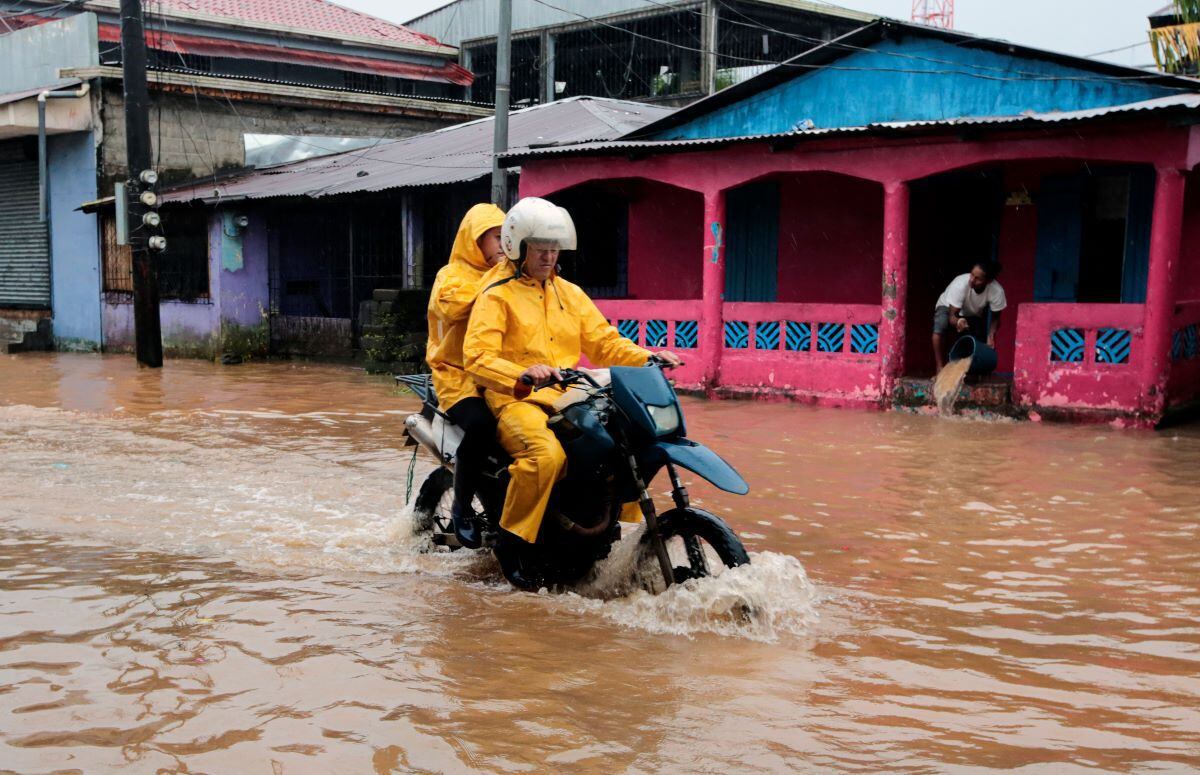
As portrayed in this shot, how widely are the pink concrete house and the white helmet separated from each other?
726 centimetres

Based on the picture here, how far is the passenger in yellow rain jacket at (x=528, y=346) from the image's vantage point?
483 cm

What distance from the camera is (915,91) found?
1329cm

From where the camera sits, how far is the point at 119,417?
11.7 meters

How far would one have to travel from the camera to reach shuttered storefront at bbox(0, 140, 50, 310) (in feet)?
75.2

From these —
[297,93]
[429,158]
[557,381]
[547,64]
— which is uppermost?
[547,64]

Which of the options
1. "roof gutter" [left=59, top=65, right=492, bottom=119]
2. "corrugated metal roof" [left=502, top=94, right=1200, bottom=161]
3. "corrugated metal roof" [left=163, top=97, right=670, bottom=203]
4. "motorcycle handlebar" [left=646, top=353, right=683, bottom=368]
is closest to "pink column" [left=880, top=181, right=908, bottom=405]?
"corrugated metal roof" [left=502, top=94, right=1200, bottom=161]

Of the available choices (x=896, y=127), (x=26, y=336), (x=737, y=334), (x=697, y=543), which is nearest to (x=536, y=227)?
(x=697, y=543)

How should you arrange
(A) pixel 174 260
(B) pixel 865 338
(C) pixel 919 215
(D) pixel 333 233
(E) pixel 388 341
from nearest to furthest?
(B) pixel 865 338
(C) pixel 919 215
(E) pixel 388 341
(D) pixel 333 233
(A) pixel 174 260

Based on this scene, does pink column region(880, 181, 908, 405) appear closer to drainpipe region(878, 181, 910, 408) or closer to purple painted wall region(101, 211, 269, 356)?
drainpipe region(878, 181, 910, 408)

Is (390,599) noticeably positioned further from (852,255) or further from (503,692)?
(852,255)

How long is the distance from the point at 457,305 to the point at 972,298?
8.48m

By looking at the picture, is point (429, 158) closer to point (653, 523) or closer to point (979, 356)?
point (979, 356)

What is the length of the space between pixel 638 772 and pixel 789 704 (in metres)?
0.76

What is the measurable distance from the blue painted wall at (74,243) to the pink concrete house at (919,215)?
36.3 feet
